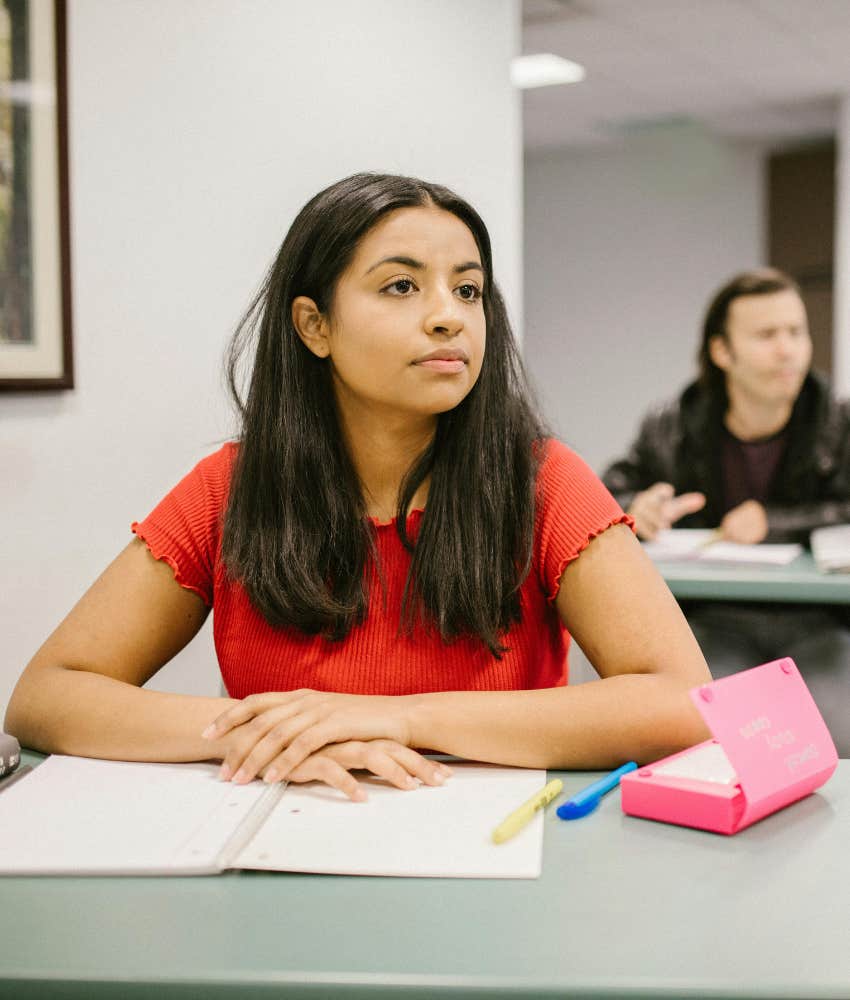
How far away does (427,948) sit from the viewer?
2.35 feet

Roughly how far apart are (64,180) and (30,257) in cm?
15

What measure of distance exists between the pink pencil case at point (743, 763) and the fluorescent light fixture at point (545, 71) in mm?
4516

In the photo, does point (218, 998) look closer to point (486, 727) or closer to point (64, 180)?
point (486, 727)

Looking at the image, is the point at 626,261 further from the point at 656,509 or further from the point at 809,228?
the point at 656,509

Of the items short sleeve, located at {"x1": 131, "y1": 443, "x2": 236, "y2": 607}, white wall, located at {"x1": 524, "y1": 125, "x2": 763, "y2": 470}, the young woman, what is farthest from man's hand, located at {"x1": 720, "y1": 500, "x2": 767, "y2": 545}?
white wall, located at {"x1": 524, "y1": 125, "x2": 763, "y2": 470}

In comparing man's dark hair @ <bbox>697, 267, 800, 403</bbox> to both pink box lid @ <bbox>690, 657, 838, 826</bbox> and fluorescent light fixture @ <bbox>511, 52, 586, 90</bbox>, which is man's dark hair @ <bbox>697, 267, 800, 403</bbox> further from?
fluorescent light fixture @ <bbox>511, 52, 586, 90</bbox>

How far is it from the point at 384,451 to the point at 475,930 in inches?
30.2

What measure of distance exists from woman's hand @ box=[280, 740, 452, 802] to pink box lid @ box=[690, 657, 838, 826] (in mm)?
267

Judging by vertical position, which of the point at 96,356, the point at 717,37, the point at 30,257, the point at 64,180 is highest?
the point at 717,37

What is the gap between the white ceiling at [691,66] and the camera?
445 centimetres

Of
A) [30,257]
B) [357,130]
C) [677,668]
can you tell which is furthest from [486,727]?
[357,130]

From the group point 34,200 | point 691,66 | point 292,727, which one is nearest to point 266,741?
point 292,727

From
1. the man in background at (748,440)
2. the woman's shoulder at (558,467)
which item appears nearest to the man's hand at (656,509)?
the man in background at (748,440)

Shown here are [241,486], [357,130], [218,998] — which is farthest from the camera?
[357,130]
